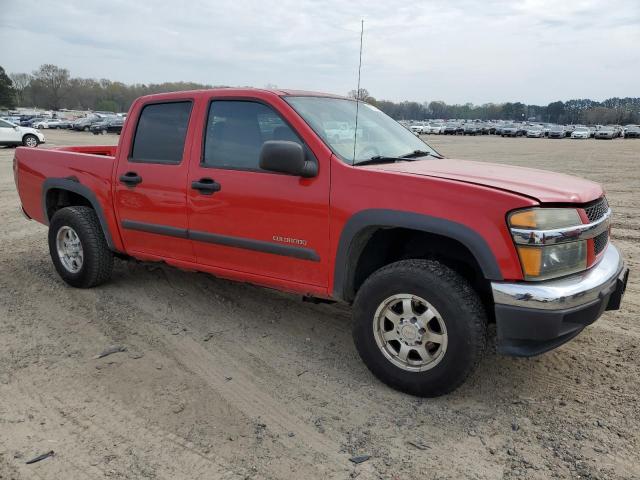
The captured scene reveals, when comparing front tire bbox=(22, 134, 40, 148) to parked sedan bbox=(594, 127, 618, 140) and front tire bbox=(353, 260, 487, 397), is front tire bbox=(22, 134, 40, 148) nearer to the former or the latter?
front tire bbox=(353, 260, 487, 397)

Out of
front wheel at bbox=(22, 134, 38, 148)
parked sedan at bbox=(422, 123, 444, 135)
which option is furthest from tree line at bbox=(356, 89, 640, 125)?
front wheel at bbox=(22, 134, 38, 148)

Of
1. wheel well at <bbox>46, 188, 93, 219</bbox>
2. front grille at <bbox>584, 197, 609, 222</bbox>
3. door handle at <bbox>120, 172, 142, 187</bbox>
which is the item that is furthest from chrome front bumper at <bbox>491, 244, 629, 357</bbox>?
wheel well at <bbox>46, 188, 93, 219</bbox>

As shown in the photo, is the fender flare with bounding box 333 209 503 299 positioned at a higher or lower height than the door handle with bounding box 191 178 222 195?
lower

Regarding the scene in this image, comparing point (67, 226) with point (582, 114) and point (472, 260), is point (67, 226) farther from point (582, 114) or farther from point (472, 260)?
point (582, 114)

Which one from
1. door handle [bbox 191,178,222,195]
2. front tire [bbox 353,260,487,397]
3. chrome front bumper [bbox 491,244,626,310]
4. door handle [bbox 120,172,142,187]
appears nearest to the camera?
chrome front bumper [bbox 491,244,626,310]

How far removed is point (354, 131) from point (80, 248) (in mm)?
2948

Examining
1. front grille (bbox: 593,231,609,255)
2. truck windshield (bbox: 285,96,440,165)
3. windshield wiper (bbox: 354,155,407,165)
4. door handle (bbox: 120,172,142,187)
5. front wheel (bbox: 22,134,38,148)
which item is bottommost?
front wheel (bbox: 22,134,38,148)

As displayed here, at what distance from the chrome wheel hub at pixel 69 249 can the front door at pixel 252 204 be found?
5.50 feet

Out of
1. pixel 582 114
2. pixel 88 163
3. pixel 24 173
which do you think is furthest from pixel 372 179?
pixel 582 114

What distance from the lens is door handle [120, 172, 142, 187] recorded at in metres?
4.39

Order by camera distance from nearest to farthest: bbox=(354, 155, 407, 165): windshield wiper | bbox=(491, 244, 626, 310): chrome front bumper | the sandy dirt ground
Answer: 1. the sandy dirt ground
2. bbox=(491, 244, 626, 310): chrome front bumper
3. bbox=(354, 155, 407, 165): windshield wiper

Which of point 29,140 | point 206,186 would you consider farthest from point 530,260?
point 29,140

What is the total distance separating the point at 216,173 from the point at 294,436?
6.45 ft

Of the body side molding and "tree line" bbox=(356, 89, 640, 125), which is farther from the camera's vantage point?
"tree line" bbox=(356, 89, 640, 125)
